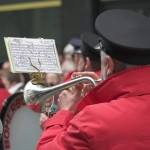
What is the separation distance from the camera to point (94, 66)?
179 inches

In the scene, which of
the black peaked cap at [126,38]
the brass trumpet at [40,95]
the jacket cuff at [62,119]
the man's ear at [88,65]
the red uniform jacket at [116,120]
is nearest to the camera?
the red uniform jacket at [116,120]

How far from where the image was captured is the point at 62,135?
2584mm

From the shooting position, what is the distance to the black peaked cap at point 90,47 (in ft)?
15.0

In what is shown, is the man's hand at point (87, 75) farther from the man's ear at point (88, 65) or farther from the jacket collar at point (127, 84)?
the man's ear at point (88, 65)

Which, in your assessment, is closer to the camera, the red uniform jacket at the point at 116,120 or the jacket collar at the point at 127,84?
the red uniform jacket at the point at 116,120

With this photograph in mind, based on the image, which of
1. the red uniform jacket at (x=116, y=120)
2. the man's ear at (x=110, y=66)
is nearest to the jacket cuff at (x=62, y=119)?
the red uniform jacket at (x=116, y=120)

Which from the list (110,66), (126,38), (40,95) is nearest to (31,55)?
(40,95)

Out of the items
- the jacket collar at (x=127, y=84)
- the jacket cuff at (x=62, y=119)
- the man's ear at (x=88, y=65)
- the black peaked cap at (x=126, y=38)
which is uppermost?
the black peaked cap at (x=126, y=38)

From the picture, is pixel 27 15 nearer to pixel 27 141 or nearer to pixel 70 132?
pixel 27 141

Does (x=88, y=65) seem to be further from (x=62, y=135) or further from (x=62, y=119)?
(x=62, y=135)

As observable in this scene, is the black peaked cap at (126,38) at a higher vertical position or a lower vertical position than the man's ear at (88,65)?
higher

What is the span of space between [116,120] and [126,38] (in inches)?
16.7

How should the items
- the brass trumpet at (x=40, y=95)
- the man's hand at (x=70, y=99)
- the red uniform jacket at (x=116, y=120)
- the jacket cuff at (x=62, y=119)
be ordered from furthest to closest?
1. the brass trumpet at (x=40, y=95)
2. the man's hand at (x=70, y=99)
3. the jacket cuff at (x=62, y=119)
4. the red uniform jacket at (x=116, y=120)

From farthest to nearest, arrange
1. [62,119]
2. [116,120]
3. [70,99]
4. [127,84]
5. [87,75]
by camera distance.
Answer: [87,75], [70,99], [62,119], [127,84], [116,120]
